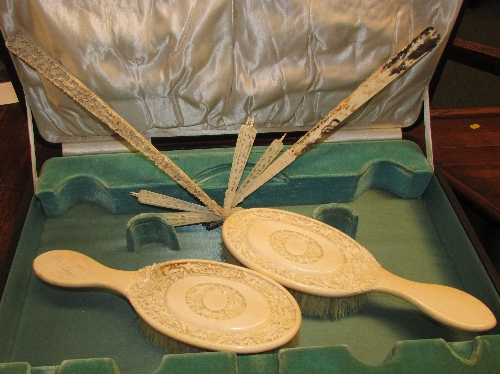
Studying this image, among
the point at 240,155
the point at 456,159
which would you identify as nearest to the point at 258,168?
the point at 240,155

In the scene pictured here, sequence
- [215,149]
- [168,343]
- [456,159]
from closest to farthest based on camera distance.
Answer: [168,343] < [215,149] < [456,159]

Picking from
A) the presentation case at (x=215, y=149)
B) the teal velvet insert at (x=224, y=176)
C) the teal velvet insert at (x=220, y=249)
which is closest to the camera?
the teal velvet insert at (x=220, y=249)

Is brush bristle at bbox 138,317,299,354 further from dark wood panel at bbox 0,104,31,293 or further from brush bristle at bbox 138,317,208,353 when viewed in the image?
dark wood panel at bbox 0,104,31,293

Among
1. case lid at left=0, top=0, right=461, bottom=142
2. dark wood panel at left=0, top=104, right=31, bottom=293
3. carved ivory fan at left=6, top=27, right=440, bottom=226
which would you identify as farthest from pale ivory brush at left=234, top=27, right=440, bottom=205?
dark wood panel at left=0, top=104, right=31, bottom=293

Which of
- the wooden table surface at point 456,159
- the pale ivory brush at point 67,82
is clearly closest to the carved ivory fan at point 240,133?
the pale ivory brush at point 67,82

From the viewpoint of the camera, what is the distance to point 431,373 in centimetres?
51

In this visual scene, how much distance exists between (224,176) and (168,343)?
0.94ft

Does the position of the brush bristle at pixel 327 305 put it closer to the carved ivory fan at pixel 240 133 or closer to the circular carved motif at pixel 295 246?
the circular carved motif at pixel 295 246

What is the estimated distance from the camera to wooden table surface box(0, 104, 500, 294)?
32.4 inches

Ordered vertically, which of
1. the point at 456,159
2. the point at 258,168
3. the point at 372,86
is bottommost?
the point at 456,159

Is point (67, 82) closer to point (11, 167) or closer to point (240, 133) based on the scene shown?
point (240, 133)

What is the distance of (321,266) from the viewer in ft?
2.01

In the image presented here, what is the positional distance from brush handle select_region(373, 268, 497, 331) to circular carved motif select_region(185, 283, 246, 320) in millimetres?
180

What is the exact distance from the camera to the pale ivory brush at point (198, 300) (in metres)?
0.54
